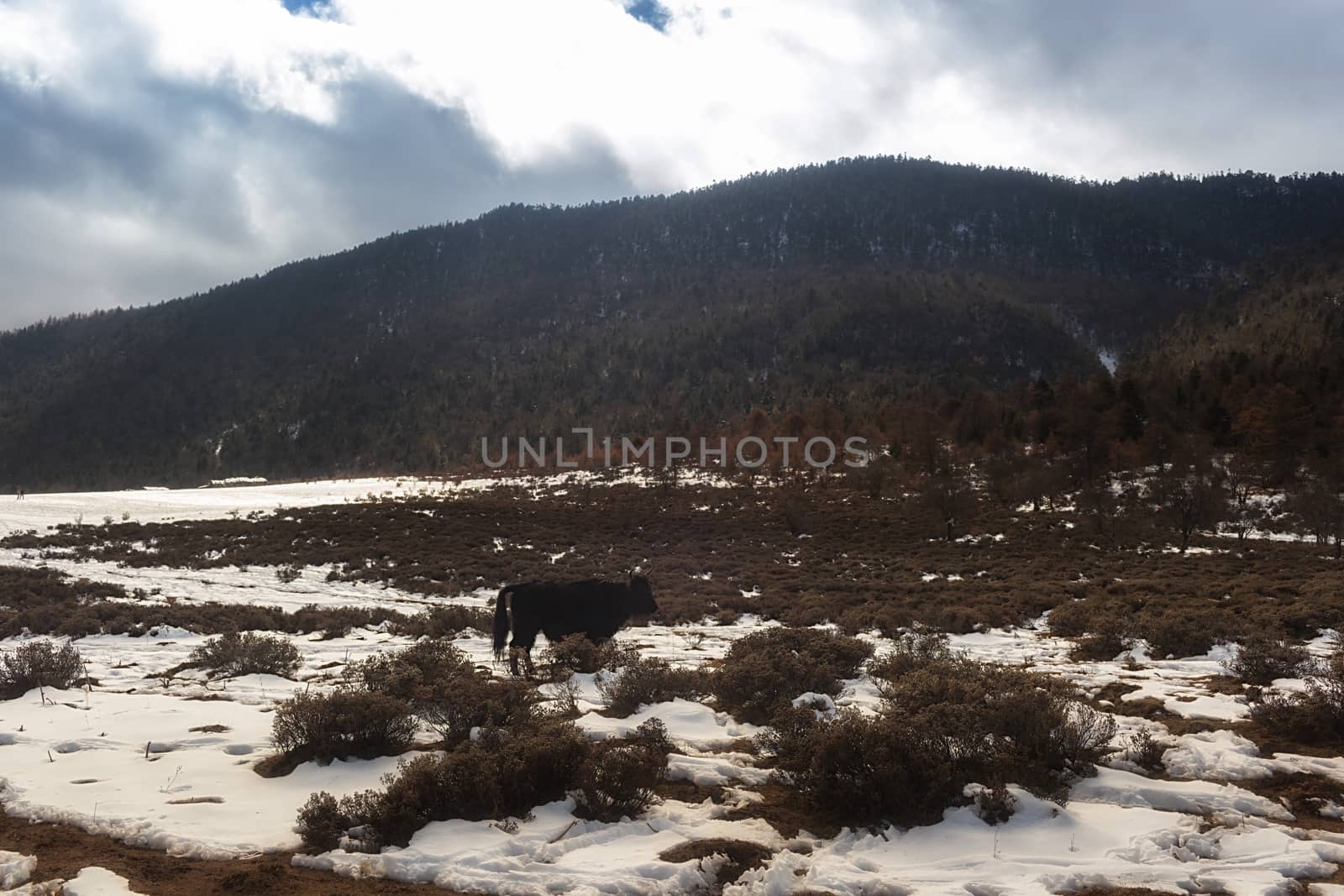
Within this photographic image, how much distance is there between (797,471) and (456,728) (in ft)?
175

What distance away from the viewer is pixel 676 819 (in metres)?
5.01

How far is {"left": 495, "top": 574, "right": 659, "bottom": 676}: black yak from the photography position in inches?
401

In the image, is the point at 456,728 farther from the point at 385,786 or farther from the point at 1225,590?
the point at 1225,590

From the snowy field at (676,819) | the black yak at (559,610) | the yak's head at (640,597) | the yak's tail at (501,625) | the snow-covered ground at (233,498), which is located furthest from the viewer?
the snow-covered ground at (233,498)

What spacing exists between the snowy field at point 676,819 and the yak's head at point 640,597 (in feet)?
11.9

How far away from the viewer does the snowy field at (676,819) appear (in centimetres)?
418

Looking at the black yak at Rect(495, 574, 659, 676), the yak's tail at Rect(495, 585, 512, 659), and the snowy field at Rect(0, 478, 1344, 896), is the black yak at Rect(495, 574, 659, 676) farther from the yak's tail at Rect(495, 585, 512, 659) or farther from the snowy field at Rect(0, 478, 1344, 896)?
the snowy field at Rect(0, 478, 1344, 896)

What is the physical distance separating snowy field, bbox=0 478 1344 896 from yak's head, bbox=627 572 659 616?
3.62 m

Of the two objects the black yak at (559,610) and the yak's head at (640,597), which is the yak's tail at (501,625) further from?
the yak's head at (640,597)

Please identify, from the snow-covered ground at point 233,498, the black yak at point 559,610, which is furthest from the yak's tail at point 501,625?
the snow-covered ground at point 233,498

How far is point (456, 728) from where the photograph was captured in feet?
20.9

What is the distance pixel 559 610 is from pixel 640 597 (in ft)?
5.91

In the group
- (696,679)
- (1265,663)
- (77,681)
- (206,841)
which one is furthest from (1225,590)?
(77,681)

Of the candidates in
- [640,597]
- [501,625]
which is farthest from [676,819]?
[640,597]
